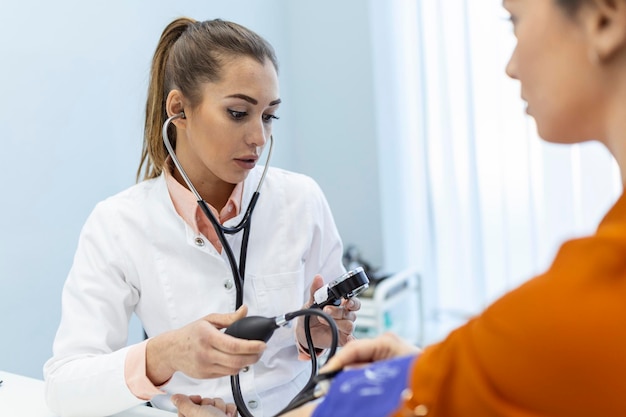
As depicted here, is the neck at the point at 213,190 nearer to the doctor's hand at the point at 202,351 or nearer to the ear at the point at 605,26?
the doctor's hand at the point at 202,351

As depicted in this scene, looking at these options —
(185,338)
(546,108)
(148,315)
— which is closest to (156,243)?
(148,315)

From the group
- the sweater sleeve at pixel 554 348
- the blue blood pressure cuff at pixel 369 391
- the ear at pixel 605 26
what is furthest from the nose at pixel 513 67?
the blue blood pressure cuff at pixel 369 391

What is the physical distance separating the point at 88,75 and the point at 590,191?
1.93m

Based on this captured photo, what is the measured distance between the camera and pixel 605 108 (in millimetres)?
564

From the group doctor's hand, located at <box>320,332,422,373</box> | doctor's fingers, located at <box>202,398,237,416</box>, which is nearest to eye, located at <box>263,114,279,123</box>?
doctor's fingers, located at <box>202,398,237,416</box>

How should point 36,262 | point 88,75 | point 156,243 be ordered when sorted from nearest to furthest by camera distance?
point 156,243 < point 36,262 < point 88,75

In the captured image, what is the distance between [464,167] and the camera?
A: 8.93 ft

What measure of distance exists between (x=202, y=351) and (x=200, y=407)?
112 mm

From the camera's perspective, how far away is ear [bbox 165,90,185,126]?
126 cm

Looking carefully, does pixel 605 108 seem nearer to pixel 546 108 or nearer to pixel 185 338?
pixel 546 108

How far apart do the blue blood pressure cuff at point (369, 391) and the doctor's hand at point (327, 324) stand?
0.50 m

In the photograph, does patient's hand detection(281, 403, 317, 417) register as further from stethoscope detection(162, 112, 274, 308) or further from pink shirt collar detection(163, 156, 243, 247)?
pink shirt collar detection(163, 156, 243, 247)

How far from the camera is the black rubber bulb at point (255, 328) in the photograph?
35.0 inches

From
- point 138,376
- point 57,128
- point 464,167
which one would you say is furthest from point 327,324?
point 464,167
